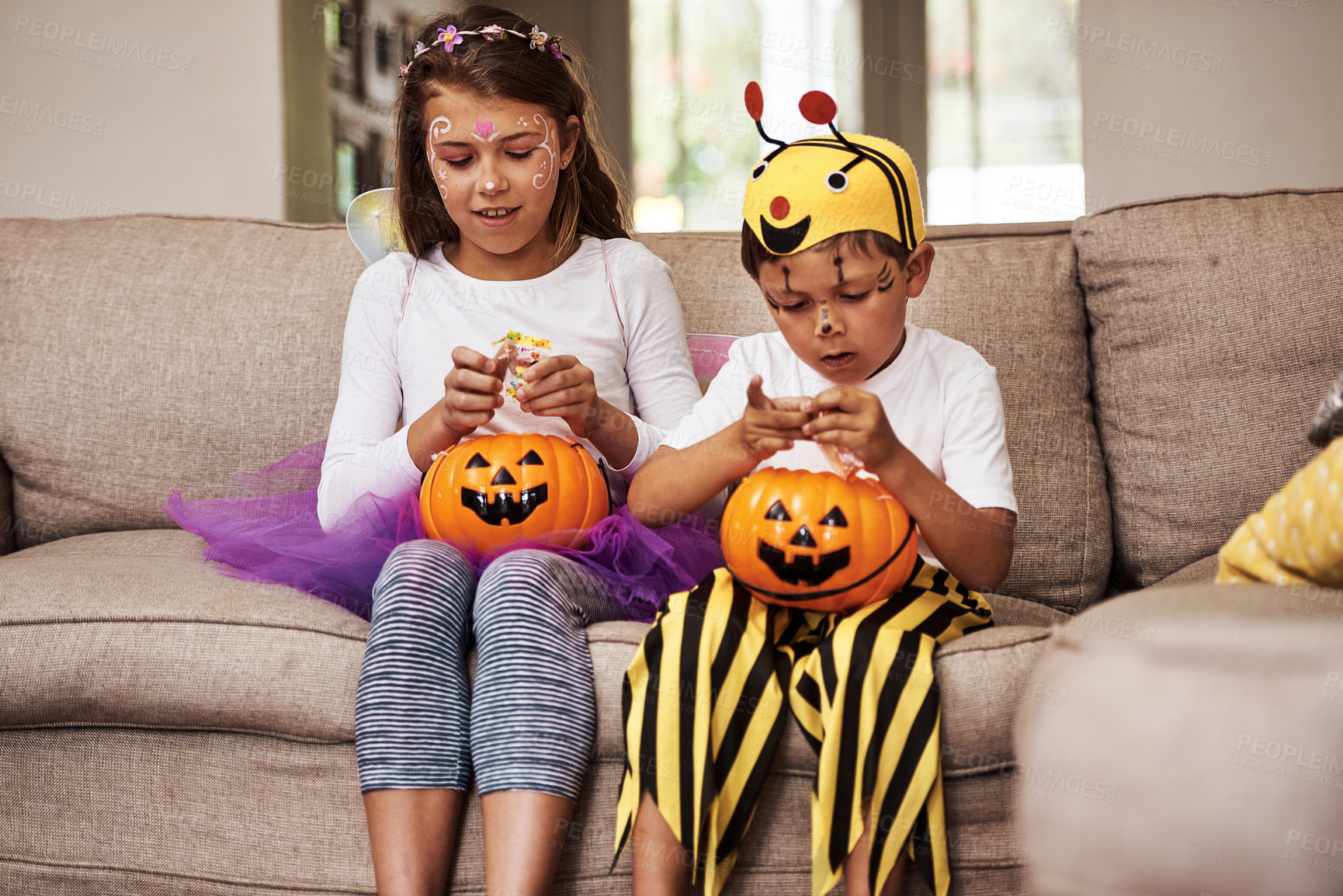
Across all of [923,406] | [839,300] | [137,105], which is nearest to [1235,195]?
[923,406]

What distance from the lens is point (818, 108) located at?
1.30 meters

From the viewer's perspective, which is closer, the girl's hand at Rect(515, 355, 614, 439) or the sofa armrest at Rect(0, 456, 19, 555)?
the girl's hand at Rect(515, 355, 614, 439)

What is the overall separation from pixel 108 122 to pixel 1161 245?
12.6 ft

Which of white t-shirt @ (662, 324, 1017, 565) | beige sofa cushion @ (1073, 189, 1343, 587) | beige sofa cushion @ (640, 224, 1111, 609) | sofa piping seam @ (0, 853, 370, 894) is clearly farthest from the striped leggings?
beige sofa cushion @ (1073, 189, 1343, 587)

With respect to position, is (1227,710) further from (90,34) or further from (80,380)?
(90,34)

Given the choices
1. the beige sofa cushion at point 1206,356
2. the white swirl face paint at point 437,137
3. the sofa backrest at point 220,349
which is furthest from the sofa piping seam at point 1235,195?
the white swirl face paint at point 437,137

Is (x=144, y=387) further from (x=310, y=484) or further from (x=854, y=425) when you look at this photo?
(x=854, y=425)

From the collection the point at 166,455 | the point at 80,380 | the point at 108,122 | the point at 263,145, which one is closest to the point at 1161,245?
the point at 166,455

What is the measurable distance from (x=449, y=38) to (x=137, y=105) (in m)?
2.99

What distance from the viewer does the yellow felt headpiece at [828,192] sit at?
4.00 feet

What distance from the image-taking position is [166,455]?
1875mm

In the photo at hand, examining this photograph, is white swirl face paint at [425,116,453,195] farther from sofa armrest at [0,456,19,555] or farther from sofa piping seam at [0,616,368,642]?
sofa armrest at [0,456,19,555]

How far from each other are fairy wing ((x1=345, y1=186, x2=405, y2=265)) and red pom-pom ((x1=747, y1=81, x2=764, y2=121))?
836mm

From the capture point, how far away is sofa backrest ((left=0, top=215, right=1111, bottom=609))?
1775 mm
